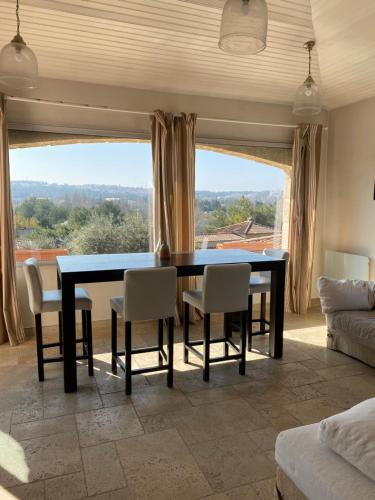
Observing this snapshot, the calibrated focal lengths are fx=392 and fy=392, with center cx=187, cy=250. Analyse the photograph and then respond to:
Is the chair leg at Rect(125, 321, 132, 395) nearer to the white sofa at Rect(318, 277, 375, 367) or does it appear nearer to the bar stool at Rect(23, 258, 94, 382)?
the bar stool at Rect(23, 258, 94, 382)

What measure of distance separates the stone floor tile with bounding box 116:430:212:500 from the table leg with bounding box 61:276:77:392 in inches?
32.4

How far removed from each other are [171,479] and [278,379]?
1.51 metres

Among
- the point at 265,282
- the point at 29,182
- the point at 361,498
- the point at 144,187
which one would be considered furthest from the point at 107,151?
the point at 361,498

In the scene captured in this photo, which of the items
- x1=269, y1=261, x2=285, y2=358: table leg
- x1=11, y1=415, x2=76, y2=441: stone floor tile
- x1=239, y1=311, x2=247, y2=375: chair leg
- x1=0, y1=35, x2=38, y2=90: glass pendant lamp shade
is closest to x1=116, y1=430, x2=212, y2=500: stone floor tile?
x1=11, y1=415, x2=76, y2=441: stone floor tile

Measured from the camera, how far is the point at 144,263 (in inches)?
136

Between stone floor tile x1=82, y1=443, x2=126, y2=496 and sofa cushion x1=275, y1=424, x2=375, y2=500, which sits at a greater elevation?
sofa cushion x1=275, y1=424, x2=375, y2=500

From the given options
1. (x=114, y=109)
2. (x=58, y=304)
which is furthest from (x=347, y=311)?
(x=114, y=109)

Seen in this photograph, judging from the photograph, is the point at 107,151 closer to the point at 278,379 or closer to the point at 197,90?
the point at 197,90

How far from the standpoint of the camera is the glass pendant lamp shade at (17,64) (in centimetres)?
239

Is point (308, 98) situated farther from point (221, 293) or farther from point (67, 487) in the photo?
point (67, 487)

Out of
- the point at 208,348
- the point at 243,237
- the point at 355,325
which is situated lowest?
the point at 208,348

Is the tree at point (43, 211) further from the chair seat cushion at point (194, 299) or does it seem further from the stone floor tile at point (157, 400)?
the stone floor tile at point (157, 400)

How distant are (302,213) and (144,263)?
110 inches

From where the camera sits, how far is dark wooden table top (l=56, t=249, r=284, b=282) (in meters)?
3.04
